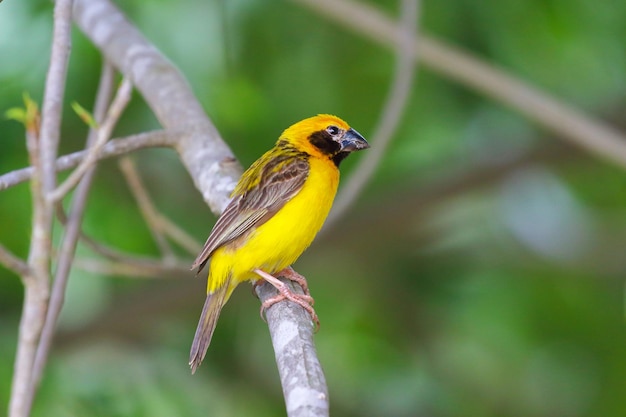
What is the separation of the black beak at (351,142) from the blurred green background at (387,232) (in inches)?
69.0

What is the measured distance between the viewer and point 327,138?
16.1 ft

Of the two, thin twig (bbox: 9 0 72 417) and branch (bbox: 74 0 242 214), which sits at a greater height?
branch (bbox: 74 0 242 214)

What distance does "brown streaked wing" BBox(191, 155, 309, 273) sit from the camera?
4.16 metres

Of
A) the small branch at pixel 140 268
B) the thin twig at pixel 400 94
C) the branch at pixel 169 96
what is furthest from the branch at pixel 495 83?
the small branch at pixel 140 268

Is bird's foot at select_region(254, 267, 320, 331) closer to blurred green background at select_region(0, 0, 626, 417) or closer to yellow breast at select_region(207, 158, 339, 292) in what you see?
yellow breast at select_region(207, 158, 339, 292)

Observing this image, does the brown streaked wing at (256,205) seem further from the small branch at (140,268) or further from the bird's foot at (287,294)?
the small branch at (140,268)

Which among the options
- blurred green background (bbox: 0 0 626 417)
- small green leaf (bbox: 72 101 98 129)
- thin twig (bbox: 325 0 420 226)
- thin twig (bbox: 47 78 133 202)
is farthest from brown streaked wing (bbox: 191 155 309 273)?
blurred green background (bbox: 0 0 626 417)

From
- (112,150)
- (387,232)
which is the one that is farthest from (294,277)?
(387,232)

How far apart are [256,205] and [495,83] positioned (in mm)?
2050

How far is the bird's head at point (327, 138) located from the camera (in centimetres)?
488

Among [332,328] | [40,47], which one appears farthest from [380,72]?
[40,47]

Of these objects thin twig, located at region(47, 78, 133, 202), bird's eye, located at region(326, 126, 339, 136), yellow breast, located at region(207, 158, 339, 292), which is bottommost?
thin twig, located at region(47, 78, 133, 202)

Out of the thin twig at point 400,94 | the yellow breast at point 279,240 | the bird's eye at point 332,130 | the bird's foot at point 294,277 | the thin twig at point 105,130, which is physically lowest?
the thin twig at point 105,130

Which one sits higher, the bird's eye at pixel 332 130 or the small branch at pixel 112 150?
the bird's eye at pixel 332 130
